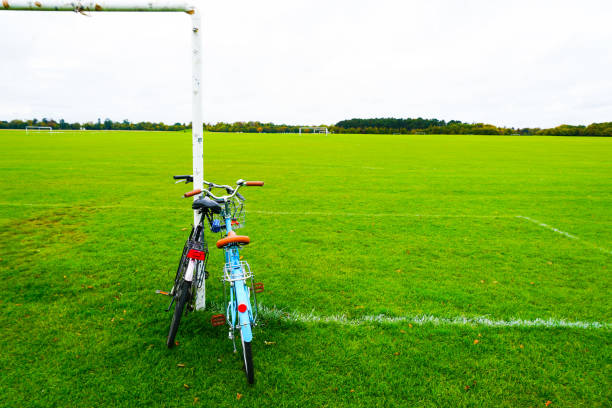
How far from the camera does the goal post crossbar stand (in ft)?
11.3

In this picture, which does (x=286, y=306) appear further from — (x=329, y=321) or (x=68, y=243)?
(x=68, y=243)

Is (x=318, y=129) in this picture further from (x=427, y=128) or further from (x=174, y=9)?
(x=174, y=9)

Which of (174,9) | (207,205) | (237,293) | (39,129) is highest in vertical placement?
(39,129)

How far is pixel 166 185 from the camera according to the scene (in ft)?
42.2

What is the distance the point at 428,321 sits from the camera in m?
3.89

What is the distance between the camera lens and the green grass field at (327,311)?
2871 millimetres

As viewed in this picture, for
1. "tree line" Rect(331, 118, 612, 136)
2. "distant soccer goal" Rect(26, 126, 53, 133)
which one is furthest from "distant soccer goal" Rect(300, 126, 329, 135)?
"distant soccer goal" Rect(26, 126, 53, 133)

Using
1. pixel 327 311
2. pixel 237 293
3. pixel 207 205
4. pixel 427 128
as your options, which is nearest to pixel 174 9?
pixel 207 205

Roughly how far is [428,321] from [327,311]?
42.6 inches

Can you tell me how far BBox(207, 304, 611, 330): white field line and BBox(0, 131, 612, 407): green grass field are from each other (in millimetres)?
22

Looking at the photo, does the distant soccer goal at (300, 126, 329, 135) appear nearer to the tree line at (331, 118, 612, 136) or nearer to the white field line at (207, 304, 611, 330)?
the tree line at (331, 118, 612, 136)

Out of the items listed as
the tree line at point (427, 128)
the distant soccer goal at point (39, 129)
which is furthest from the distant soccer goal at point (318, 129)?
the distant soccer goal at point (39, 129)

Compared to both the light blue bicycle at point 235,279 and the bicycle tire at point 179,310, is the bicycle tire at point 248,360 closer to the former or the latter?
the light blue bicycle at point 235,279

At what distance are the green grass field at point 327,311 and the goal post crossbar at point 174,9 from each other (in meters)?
1.64
